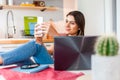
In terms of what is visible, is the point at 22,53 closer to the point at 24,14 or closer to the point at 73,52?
the point at 73,52

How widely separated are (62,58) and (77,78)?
179 mm

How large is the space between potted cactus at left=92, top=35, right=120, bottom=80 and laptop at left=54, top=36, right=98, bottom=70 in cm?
31

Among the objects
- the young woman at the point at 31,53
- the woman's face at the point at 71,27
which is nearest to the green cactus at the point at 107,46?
the young woman at the point at 31,53

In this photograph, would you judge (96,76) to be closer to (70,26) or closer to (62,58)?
(62,58)

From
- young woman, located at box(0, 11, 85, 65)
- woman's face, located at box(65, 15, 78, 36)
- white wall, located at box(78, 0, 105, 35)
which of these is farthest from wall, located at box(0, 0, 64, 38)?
young woman, located at box(0, 11, 85, 65)

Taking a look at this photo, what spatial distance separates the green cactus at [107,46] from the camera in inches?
29.8

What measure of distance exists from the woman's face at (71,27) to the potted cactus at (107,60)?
1.28 metres

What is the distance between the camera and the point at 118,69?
74 centimetres

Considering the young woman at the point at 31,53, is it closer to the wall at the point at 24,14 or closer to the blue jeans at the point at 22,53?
the blue jeans at the point at 22,53

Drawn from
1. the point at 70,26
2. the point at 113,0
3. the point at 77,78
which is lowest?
the point at 77,78

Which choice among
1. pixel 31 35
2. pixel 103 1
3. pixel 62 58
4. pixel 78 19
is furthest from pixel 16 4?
pixel 62 58

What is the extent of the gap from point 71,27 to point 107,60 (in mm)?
1368

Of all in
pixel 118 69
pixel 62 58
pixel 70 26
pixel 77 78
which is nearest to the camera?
pixel 118 69

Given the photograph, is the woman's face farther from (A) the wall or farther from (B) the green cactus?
(A) the wall
